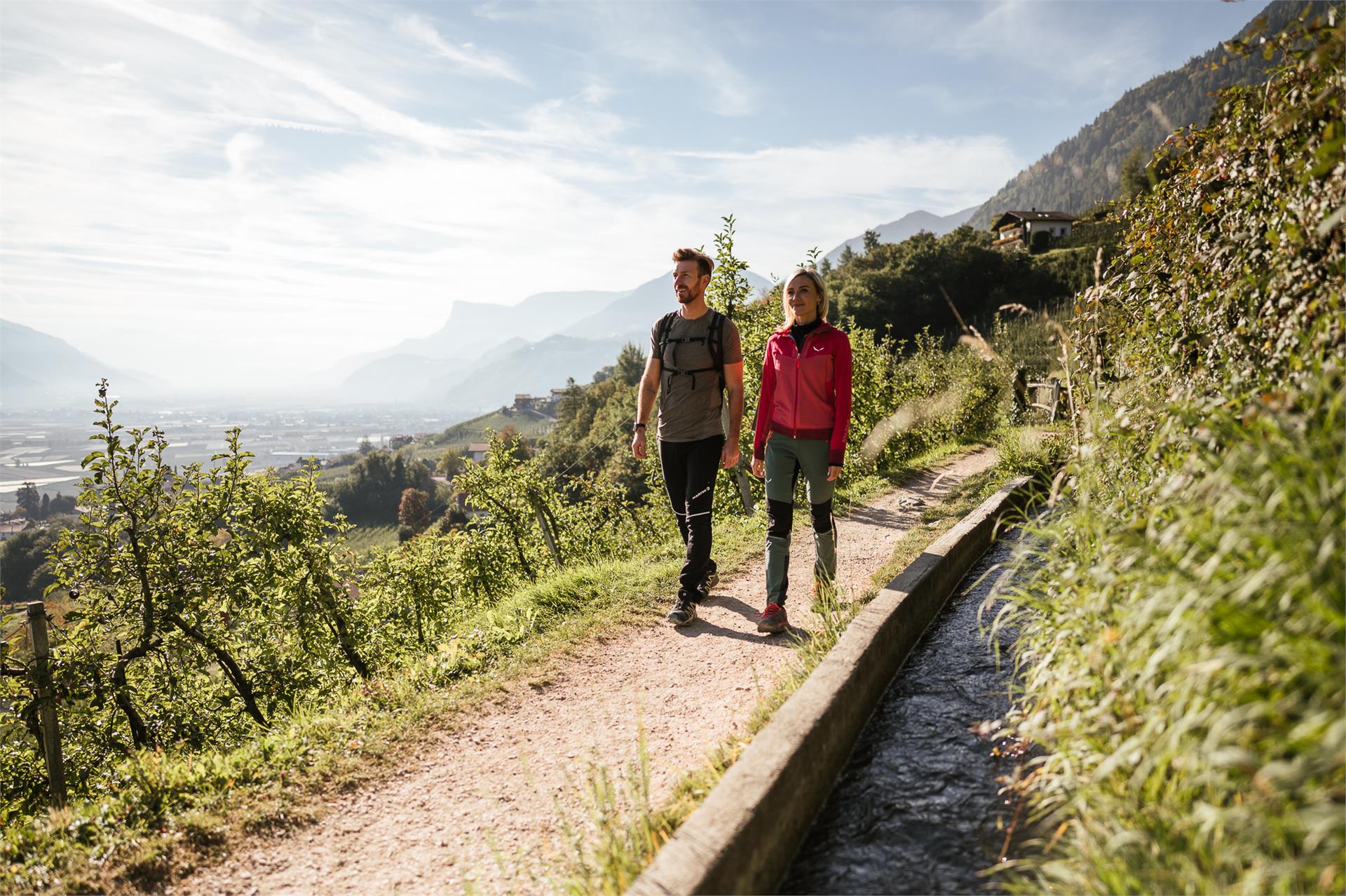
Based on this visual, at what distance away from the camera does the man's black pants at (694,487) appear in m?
4.95

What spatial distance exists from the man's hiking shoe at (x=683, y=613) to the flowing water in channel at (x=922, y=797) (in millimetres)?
1776

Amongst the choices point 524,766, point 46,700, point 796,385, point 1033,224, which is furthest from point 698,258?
point 1033,224

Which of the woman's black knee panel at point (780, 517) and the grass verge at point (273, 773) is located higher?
the woman's black knee panel at point (780, 517)

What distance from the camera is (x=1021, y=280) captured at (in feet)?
170

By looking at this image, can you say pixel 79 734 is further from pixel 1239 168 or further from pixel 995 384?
pixel 995 384

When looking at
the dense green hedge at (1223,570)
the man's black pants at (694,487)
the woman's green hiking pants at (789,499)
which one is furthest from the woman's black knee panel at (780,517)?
the dense green hedge at (1223,570)

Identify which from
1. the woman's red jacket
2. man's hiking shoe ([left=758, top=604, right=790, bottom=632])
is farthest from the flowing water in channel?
the woman's red jacket

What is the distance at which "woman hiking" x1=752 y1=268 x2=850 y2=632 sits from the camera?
14.2ft

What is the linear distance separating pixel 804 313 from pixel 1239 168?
86.6 inches

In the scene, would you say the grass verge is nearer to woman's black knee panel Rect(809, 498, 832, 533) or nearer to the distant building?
woman's black knee panel Rect(809, 498, 832, 533)

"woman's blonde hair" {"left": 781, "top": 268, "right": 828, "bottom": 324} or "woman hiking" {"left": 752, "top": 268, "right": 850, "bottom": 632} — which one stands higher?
"woman's blonde hair" {"left": 781, "top": 268, "right": 828, "bottom": 324}

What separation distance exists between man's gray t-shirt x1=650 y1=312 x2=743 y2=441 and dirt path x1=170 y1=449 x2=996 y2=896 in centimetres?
152

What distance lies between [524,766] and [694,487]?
2.53m

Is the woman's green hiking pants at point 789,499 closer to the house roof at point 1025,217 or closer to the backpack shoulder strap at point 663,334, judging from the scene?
the backpack shoulder strap at point 663,334
